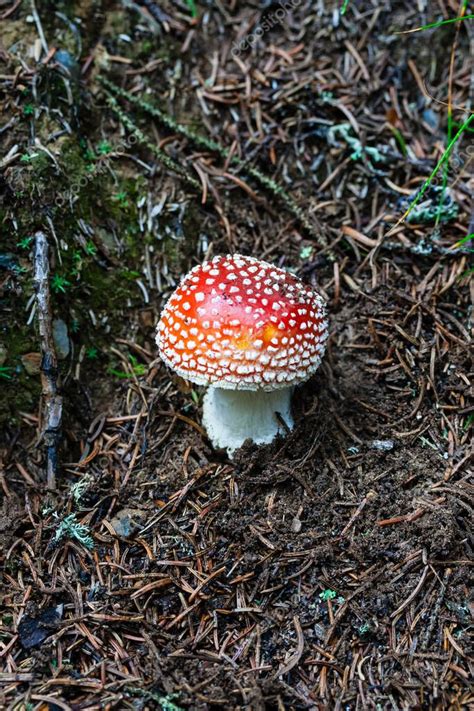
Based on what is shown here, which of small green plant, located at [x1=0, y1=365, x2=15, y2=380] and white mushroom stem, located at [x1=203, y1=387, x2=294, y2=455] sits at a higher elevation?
small green plant, located at [x1=0, y1=365, x2=15, y2=380]

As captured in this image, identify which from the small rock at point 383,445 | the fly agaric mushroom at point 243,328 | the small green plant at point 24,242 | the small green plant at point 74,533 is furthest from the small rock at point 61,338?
the small rock at point 383,445

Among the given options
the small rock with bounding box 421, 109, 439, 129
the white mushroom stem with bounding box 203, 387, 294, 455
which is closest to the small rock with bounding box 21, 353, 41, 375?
the white mushroom stem with bounding box 203, 387, 294, 455

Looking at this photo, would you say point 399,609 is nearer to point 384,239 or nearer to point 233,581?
point 233,581

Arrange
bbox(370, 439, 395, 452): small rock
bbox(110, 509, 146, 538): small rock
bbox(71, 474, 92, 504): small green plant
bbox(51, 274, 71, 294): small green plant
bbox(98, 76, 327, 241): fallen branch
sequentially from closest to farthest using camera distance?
bbox(110, 509, 146, 538): small rock
bbox(71, 474, 92, 504): small green plant
bbox(370, 439, 395, 452): small rock
bbox(51, 274, 71, 294): small green plant
bbox(98, 76, 327, 241): fallen branch

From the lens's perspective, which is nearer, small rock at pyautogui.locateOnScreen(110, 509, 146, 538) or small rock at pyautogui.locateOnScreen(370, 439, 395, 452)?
small rock at pyautogui.locateOnScreen(110, 509, 146, 538)

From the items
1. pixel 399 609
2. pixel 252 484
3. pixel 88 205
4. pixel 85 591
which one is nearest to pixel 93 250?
pixel 88 205

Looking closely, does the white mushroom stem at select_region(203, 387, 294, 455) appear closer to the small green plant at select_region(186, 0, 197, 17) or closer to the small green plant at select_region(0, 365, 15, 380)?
the small green plant at select_region(0, 365, 15, 380)

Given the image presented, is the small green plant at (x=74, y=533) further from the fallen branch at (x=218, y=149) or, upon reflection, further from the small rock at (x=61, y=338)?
the fallen branch at (x=218, y=149)
